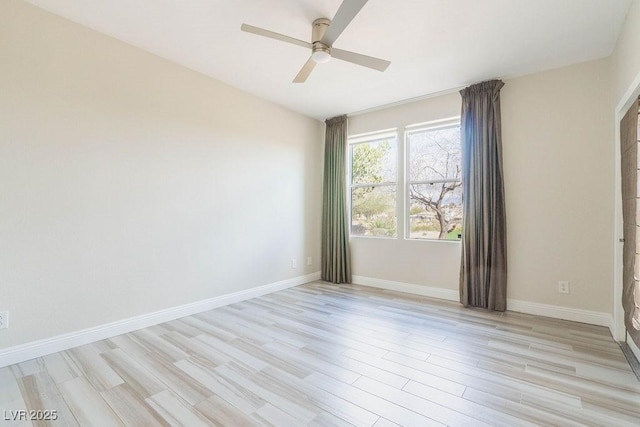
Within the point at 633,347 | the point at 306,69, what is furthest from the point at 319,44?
Result: the point at 633,347

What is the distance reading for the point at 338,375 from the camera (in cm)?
201

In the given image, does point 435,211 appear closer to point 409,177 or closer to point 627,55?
point 409,177

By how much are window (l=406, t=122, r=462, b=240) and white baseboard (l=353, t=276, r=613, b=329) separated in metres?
0.69

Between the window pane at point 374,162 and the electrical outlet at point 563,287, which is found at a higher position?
the window pane at point 374,162

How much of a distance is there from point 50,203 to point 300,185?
116 inches

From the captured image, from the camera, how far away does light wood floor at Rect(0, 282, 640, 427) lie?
1615mm

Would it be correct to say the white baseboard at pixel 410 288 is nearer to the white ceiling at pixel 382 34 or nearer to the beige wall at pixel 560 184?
the beige wall at pixel 560 184

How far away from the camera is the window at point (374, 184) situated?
4371mm

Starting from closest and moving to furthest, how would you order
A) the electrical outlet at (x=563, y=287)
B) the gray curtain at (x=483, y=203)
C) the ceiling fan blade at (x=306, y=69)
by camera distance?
the ceiling fan blade at (x=306, y=69), the electrical outlet at (x=563, y=287), the gray curtain at (x=483, y=203)

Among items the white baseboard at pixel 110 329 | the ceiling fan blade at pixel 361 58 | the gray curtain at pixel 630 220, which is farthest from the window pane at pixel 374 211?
the gray curtain at pixel 630 220

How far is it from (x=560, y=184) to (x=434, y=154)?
1.41 meters

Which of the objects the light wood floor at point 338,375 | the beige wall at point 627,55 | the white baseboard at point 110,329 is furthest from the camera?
the white baseboard at point 110,329

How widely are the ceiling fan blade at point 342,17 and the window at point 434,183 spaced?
231 cm

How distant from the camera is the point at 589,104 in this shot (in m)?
2.97
